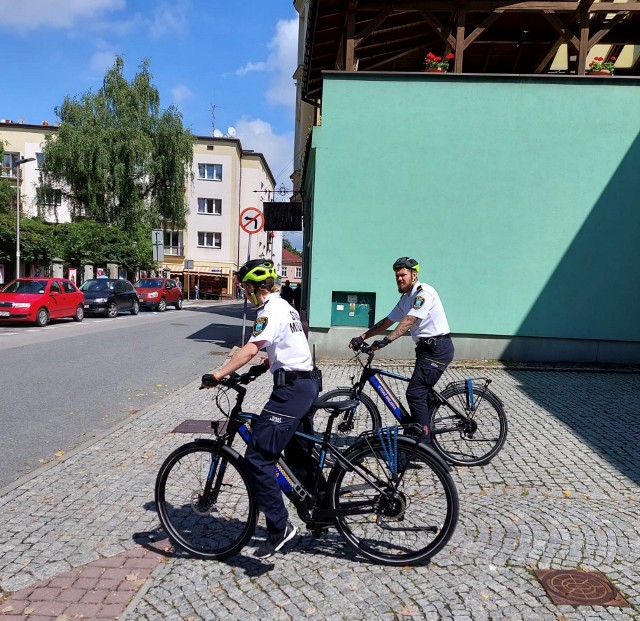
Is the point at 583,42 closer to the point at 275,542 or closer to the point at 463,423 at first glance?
the point at 463,423

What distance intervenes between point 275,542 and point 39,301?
1786 cm

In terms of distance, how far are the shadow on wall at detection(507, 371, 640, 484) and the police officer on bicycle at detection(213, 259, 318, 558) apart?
9.57 feet

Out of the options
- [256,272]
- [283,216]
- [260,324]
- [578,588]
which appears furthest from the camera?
[283,216]

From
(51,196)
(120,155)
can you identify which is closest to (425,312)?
(120,155)

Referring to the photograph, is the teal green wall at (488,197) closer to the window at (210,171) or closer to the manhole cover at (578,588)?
the manhole cover at (578,588)

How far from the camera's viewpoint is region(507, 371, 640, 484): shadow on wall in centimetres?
557

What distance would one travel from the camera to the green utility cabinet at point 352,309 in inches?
459

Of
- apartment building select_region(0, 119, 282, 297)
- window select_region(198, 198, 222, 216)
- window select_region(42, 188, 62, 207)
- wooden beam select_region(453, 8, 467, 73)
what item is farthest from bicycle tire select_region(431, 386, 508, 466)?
window select_region(198, 198, 222, 216)

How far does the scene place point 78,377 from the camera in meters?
9.60

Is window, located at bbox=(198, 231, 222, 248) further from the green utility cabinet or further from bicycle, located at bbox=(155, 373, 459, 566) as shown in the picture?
bicycle, located at bbox=(155, 373, 459, 566)

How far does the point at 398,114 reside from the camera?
11.4m

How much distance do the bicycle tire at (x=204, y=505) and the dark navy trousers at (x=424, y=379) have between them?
6.64 feet

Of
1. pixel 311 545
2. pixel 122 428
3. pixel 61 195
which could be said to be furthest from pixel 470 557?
pixel 61 195

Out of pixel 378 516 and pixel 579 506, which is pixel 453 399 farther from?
pixel 378 516
